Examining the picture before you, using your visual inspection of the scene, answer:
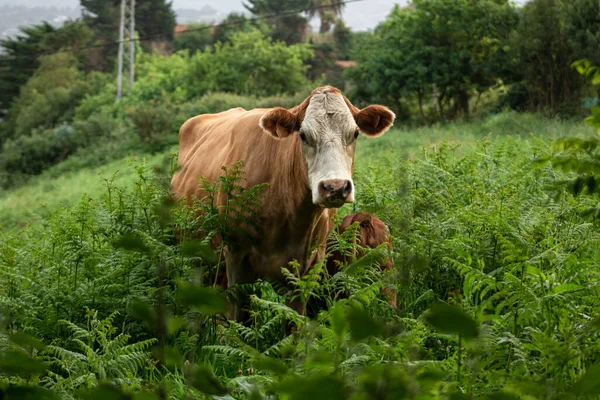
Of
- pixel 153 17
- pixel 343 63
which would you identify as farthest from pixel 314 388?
pixel 153 17

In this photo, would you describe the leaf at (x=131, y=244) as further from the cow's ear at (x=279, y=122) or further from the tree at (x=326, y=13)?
the tree at (x=326, y=13)

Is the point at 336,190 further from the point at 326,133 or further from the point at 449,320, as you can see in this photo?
the point at 449,320

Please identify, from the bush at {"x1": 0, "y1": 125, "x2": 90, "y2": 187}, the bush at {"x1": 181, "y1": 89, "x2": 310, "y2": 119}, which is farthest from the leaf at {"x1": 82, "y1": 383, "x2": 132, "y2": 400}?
the bush at {"x1": 0, "y1": 125, "x2": 90, "y2": 187}

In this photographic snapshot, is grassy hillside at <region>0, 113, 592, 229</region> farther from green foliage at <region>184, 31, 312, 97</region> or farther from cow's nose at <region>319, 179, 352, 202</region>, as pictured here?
Result: green foliage at <region>184, 31, 312, 97</region>

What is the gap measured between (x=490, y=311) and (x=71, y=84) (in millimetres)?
57900

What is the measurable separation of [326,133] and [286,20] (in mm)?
67102

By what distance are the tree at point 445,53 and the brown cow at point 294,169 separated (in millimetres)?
27294

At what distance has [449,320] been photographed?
3.59ft

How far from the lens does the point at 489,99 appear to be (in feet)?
119

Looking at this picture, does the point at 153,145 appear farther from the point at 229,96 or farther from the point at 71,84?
the point at 71,84

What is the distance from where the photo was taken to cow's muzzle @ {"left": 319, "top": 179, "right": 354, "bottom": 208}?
4.18 m

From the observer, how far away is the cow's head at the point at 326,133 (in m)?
4.26

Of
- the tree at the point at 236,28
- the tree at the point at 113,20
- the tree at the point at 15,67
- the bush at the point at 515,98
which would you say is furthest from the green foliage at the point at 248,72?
the tree at the point at 15,67

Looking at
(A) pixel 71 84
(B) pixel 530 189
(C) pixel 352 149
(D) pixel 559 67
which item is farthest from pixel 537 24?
(A) pixel 71 84
